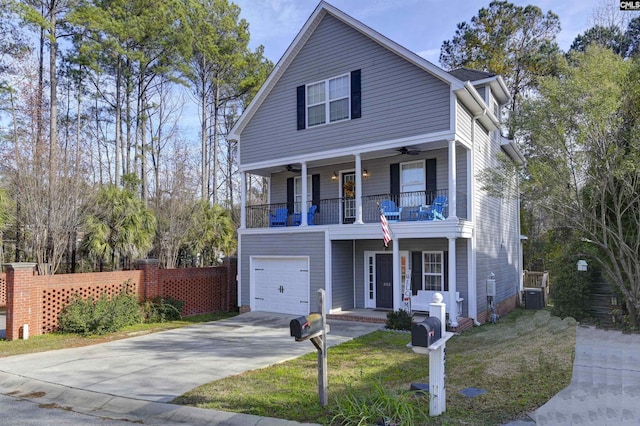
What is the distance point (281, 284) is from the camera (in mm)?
14773

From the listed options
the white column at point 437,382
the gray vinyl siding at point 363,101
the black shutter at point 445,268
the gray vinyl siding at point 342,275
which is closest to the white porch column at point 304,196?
the gray vinyl siding at point 363,101

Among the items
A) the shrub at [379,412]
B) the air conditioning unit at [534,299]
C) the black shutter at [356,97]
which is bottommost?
the air conditioning unit at [534,299]

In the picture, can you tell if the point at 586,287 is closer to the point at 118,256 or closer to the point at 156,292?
the point at 156,292

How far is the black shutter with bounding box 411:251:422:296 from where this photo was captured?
1383 cm

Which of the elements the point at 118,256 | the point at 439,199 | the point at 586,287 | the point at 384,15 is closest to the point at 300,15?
the point at 384,15

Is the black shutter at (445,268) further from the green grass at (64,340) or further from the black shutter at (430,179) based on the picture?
the green grass at (64,340)

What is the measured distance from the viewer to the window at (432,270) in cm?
1349

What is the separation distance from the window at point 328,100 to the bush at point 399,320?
634cm

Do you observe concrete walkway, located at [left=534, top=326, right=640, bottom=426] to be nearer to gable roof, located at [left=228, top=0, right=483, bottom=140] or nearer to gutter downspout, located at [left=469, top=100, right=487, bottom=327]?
gutter downspout, located at [left=469, top=100, right=487, bottom=327]

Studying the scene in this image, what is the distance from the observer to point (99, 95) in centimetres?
2531

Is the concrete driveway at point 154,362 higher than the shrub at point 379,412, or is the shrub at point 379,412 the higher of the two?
the shrub at point 379,412

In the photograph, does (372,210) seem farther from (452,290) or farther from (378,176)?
(452,290)

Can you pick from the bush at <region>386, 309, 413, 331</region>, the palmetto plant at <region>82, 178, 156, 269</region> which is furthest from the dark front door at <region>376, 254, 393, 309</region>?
the palmetto plant at <region>82, 178, 156, 269</region>

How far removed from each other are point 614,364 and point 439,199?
601 cm
